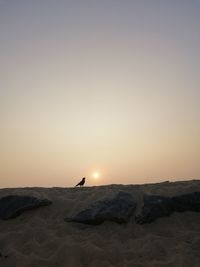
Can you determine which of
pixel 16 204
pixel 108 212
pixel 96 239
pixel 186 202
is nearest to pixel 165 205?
pixel 186 202

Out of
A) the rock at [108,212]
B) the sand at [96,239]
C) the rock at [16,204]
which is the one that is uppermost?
the rock at [16,204]

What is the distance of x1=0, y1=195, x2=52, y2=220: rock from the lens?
10844 mm

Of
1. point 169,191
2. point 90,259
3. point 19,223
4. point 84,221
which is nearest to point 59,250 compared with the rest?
point 90,259

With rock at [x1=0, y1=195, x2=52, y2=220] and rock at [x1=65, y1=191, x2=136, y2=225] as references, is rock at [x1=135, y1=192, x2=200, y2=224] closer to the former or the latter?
rock at [x1=65, y1=191, x2=136, y2=225]

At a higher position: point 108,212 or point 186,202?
point 186,202

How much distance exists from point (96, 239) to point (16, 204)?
307cm

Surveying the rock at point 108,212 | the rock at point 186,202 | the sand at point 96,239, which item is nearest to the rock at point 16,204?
the sand at point 96,239

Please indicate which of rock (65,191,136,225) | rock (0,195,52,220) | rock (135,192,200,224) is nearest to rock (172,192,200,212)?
rock (135,192,200,224)

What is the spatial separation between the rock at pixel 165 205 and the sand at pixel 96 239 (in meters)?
0.17

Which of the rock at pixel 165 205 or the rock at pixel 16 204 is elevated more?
the rock at pixel 16 204

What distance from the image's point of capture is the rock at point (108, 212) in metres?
9.95

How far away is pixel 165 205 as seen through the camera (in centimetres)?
1047

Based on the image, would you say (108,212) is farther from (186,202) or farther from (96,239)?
(186,202)

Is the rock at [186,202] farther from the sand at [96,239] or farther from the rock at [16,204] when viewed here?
the rock at [16,204]
